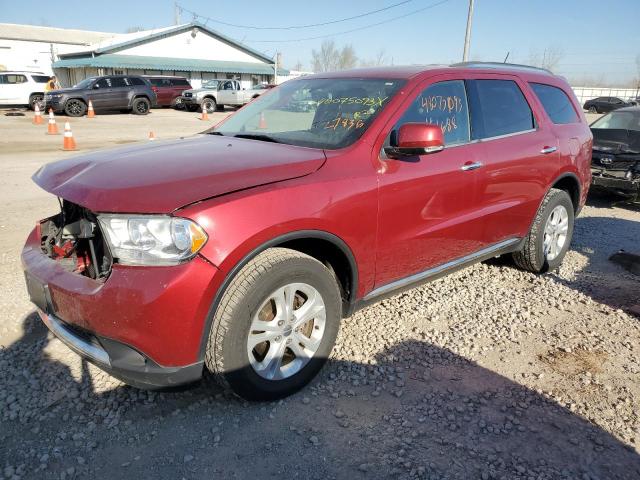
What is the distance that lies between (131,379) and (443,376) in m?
1.80

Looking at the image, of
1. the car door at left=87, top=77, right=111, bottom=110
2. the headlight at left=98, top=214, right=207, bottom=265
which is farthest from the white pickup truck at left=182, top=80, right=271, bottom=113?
the headlight at left=98, top=214, right=207, bottom=265

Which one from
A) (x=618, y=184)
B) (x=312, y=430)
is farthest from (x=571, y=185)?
(x=312, y=430)

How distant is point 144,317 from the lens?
7.23 feet

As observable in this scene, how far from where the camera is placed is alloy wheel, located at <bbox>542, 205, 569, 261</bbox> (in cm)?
463

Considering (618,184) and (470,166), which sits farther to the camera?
(618,184)

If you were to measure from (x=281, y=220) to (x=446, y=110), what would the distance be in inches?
67.7

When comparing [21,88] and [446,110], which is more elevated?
[21,88]

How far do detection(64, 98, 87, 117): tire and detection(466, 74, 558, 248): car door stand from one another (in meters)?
22.2

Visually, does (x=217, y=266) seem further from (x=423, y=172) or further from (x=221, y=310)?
(x=423, y=172)

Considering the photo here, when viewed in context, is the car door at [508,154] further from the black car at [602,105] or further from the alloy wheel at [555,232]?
the black car at [602,105]

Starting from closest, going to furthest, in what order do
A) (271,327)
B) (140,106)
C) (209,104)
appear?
1. (271,327)
2. (140,106)
3. (209,104)

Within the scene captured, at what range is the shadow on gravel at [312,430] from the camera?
2.29m

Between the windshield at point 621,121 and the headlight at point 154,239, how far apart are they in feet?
28.5

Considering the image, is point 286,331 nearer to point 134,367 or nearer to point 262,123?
point 134,367
